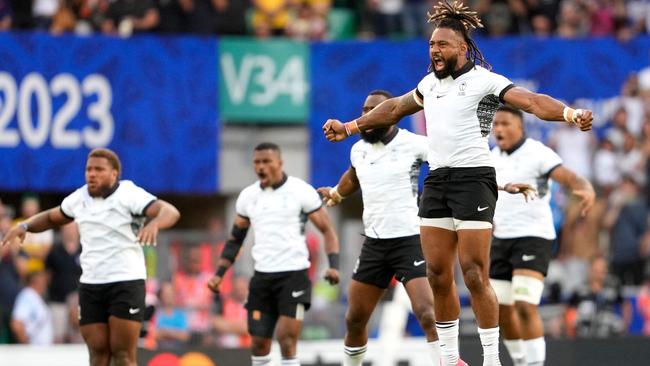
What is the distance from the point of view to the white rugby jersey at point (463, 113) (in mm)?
10875

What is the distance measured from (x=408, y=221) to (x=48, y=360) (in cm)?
559

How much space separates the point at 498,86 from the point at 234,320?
30.2ft

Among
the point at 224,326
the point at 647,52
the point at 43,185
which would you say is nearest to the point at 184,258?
the point at 224,326

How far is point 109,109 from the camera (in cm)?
2122

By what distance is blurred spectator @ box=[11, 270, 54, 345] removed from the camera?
59.7ft

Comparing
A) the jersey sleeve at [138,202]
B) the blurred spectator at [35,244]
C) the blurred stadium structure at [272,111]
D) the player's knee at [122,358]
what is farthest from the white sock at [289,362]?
the blurred spectator at [35,244]

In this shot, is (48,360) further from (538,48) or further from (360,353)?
(538,48)

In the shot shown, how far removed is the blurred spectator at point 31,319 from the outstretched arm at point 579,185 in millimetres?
7777

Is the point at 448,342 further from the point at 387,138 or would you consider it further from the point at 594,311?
the point at 594,311

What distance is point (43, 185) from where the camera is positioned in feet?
68.8

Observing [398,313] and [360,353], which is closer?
[360,353]

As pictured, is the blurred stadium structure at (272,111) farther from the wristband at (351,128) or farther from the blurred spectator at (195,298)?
the wristband at (351,128)

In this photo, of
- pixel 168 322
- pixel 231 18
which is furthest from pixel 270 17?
pixel 168 322

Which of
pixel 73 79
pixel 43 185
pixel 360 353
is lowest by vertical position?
pixel 360 353
